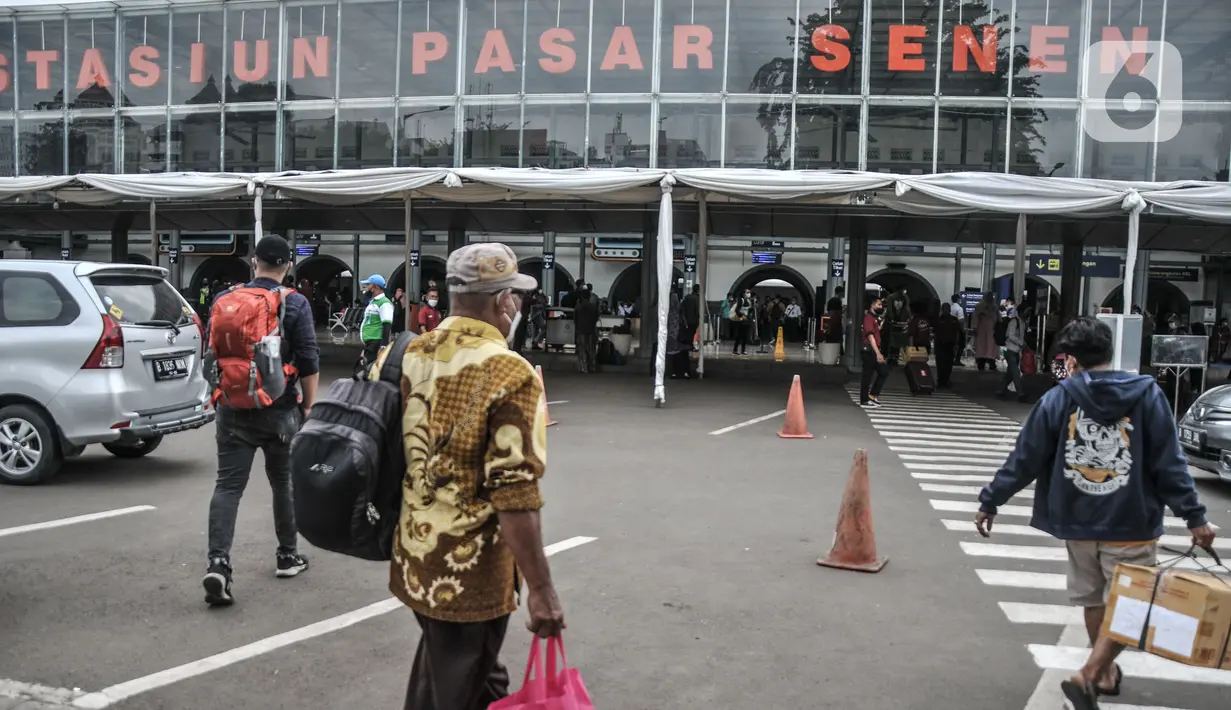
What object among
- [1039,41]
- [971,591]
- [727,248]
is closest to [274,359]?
[971,591]

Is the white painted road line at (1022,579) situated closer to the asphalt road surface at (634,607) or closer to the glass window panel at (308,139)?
the asphalt road surface at (634,607)

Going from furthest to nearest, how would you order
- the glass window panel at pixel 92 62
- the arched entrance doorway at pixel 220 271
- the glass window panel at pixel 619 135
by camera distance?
the arched entrance doorway at pixel 220 271 < the glass window panel at pixel 92 62 < the glass window panel at pixel 619 135

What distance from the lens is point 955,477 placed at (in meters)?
10.4

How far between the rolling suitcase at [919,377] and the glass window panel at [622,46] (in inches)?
316

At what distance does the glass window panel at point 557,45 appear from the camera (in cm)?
2148

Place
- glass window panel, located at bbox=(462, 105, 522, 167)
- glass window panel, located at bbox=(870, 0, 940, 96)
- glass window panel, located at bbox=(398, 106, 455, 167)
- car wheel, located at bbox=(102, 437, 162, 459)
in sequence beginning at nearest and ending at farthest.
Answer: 1. car wheel, located at bbox=(102, 437, 162, 459)
2. glass window panel, located at bbox=(870, 0, 940, 96)
3. glass window panel, located at bbox=(462, 105, 522, 167)
4. glass window panel, located at bbox=(398, 106, 455, 167)

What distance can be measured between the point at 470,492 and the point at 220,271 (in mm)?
43540

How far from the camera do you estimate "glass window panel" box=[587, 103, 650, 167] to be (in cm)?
2133

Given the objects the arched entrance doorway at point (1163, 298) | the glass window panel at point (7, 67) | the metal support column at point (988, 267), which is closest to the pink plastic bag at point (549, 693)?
the glass window panel at point (7, 67)

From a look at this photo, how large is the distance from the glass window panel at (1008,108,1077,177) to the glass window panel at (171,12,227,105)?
18.2 m

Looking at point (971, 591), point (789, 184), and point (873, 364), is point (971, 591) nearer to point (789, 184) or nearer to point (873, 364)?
point (789, 184)

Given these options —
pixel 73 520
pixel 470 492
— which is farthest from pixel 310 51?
pixel 470 492

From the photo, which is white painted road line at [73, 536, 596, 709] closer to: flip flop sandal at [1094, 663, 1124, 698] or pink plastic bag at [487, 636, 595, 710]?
pink plastic bag at [487, 636, 595, 710]

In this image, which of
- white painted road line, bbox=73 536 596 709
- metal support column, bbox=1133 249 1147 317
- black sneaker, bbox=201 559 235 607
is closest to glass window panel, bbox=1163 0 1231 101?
metal support column, bbox=1133 249 1147 317
